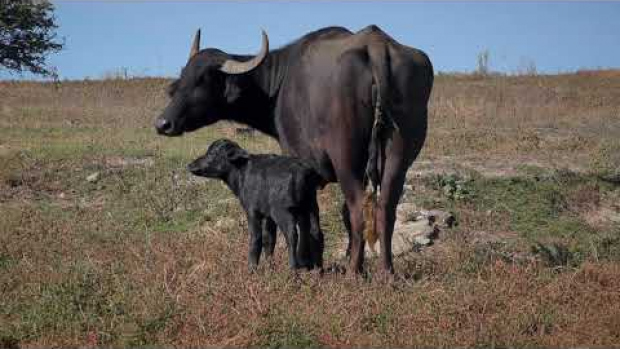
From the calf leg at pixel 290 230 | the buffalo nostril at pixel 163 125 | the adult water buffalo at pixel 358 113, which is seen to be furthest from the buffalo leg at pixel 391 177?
the buffalo nostril at pixel 163 125

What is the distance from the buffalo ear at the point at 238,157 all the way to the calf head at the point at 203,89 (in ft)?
2.28

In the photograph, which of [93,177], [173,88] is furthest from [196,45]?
[93,177]

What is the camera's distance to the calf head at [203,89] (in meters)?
8.84

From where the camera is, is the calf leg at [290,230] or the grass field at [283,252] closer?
the grass field at [283,252]

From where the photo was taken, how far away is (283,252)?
930 centimetres

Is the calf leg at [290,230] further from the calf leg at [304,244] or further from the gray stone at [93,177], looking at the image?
the gray stone at [93,177]

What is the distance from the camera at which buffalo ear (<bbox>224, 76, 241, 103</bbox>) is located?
8.96 meters

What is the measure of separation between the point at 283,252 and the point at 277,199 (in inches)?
58.0

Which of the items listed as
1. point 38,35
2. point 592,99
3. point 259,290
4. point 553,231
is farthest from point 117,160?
point 592,99

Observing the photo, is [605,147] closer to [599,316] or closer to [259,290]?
[599,316]

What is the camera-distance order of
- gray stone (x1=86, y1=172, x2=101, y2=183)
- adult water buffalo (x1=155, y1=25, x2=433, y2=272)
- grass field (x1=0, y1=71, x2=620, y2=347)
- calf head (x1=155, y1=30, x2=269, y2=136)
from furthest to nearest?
1. gray stone (x1=86, y1=172, x2=101, y2=183)
2. calf head (x1=155, y1=30, x2=269, y2=136)
3. adult water buffalo (x1=155, y1=25, x2=433, y2=272)
4. grass field (x1=0, y1=71, x2=620, y2=347)

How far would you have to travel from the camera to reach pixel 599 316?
679cm

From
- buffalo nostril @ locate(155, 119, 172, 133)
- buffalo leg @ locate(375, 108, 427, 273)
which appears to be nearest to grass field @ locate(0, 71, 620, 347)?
buffalo leg @ locate(375, 108, 427, 273)

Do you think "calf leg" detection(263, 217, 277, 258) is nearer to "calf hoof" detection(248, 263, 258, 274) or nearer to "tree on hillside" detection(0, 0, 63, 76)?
"calf hoof" detection(248, 263, 258, 274)
